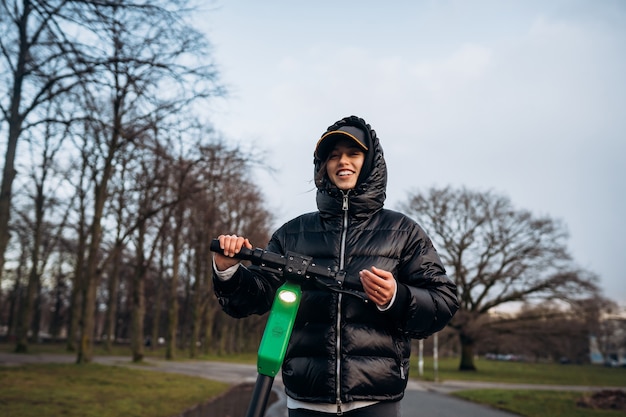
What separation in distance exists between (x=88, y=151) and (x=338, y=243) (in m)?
18.6

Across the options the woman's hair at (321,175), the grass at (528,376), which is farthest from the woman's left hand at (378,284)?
the grass at (528,376)

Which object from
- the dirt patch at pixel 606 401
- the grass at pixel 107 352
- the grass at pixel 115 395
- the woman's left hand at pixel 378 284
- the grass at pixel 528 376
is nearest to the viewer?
the woman's left hand at pixel 378 284

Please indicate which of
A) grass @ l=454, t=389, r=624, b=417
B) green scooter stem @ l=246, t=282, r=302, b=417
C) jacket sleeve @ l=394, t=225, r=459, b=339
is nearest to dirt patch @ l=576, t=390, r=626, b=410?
grass @ l=454, t=389, r=624, b=417

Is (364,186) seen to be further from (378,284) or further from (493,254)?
(493,254)

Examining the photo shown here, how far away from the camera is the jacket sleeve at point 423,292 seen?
6.84 ft

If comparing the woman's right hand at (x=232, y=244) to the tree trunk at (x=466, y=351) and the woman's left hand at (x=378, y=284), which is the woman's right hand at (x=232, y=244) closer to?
the woman's left hand at (x=378, y=284)

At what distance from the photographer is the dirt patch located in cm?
1369

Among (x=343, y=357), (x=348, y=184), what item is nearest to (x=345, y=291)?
(x=343, y=357)

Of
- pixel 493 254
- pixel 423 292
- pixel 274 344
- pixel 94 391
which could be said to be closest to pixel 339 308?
pixel 423 292

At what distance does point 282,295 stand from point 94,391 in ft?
37.9

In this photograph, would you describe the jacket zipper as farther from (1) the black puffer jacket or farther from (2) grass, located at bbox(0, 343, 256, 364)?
(2) grass, located at bbox(0, 343, 256, 364)

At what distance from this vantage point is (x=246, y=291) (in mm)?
2320

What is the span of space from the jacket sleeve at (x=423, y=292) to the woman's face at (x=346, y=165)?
39cm

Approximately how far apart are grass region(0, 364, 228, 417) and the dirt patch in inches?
385
